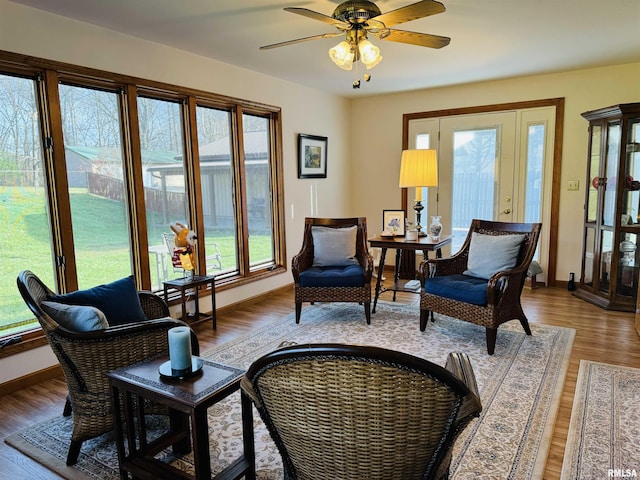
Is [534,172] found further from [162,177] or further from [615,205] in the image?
[162,177]

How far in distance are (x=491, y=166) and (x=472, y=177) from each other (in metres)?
0.26

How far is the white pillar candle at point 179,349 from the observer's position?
170 centimetres

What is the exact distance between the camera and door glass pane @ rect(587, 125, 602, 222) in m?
4.39

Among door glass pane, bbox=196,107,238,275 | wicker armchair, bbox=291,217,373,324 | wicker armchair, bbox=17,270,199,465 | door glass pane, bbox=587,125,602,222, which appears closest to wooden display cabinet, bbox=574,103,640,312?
door glass pane, bbox=587,125,602,222

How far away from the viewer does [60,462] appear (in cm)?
199

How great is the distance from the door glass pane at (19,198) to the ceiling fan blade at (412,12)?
2315 millimetres

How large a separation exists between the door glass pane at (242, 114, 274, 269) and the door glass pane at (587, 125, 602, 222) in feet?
11.5

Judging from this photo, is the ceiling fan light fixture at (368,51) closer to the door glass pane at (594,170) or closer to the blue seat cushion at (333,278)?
the blue seat cushion at (333,278)

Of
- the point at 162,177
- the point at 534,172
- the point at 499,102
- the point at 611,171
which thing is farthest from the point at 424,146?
the point at 162,177

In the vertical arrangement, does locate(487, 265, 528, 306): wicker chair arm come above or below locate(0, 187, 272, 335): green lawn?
below

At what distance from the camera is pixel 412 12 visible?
225 cm

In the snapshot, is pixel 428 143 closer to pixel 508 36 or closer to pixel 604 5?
pixel 508 36

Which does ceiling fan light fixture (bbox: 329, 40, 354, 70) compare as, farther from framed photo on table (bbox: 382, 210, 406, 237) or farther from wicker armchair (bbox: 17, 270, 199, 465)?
framed photo on table (bbox: 382, 210, 406, 237)

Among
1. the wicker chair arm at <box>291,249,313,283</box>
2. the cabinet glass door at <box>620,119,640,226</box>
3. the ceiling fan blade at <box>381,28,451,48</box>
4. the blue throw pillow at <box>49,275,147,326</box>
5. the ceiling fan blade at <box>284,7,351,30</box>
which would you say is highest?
the ceiling fan blade at <box>284,7,351,30</box>
